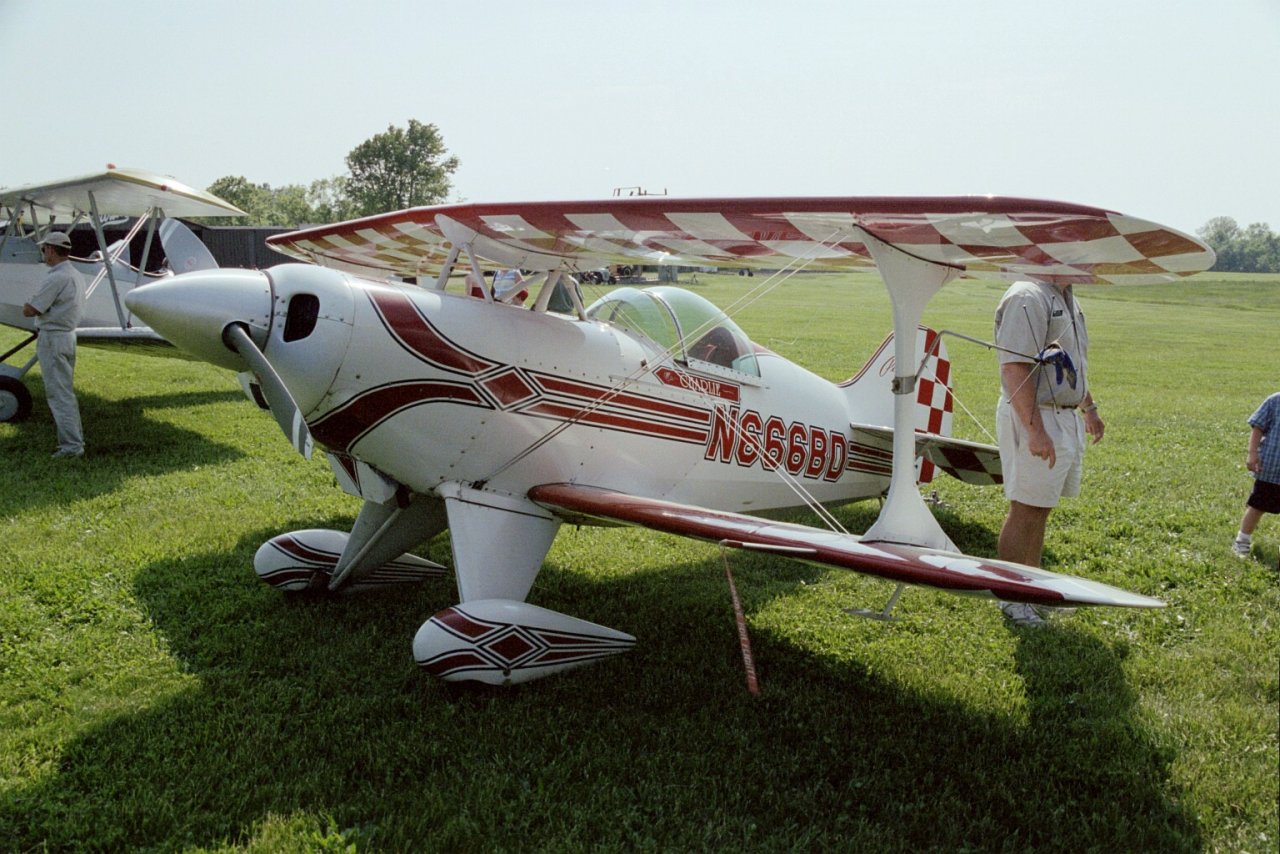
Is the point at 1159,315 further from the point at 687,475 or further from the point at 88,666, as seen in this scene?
the point at 88,666

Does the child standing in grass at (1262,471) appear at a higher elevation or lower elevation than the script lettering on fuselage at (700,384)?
lower

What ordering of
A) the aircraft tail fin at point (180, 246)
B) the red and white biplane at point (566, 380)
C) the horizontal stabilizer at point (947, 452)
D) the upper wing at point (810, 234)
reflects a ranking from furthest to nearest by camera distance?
the aircraft tail fin at point (180, 246)
the horizontal stabilizer at point (947, 452)
the red and white biplane at point (566, 380)
the upper wing at point (810, 234)

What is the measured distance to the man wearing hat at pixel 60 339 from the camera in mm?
7957

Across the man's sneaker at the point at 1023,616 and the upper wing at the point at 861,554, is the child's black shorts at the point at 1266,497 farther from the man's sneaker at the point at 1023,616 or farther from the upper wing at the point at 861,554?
the upper wing at the point at 861,554

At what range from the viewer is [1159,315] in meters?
34.9

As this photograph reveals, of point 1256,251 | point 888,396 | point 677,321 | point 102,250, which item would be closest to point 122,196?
point 102,250

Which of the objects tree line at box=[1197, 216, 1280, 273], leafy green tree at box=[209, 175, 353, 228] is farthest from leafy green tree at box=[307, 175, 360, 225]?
tree line at box=[1197, 216, 1280, 273]

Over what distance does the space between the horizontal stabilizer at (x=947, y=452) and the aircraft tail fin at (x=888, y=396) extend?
43mm

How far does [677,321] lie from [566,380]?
996 mm

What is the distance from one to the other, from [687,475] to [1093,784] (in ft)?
8.48

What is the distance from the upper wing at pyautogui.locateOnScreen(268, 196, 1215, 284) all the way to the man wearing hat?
416 centimetres

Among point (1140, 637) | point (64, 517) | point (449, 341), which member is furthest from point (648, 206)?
point (64, 517)

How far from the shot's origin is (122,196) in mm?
10070

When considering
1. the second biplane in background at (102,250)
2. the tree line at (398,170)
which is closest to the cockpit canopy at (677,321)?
the second biplane in background at (102,250)
